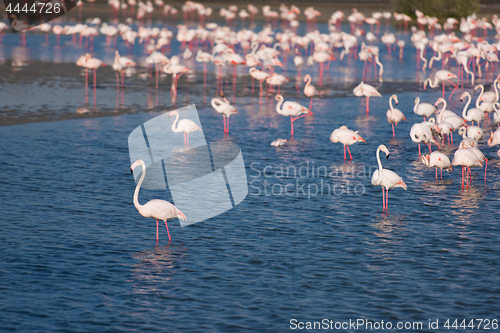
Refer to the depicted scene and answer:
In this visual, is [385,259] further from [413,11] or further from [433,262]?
[413,11]

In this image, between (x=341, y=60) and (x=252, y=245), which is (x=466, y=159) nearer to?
(x=252, y=245)

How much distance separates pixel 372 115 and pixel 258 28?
28630 mm

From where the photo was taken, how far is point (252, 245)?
10.2 metres

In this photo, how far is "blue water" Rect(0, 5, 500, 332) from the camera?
8086mm

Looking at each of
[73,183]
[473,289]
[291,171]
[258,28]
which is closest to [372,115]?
[291,171]

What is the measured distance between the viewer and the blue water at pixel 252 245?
26.5ft

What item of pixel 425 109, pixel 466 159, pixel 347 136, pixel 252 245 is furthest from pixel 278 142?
pixel 252 245

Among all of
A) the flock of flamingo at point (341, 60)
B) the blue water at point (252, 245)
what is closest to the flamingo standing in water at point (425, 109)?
the flock of flamingo at point (341, 60)

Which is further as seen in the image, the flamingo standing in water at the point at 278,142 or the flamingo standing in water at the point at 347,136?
the flamingo standing in water at the point at 278,142

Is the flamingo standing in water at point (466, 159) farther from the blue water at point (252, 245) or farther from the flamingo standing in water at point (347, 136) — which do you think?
the flamingo standing in water at point (347, 136)

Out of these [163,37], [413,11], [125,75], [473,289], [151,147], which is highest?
[413,11]

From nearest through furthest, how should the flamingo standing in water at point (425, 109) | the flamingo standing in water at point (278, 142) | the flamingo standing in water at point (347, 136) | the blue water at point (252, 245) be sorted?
1. the blue water at point (252, 245)
2. the flamingo standing in water at point (347, 136)
3. the flamingo standing in water at point (278, 142)
4. the flamingo standing in water at point (425, 109)

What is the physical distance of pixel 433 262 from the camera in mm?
9586

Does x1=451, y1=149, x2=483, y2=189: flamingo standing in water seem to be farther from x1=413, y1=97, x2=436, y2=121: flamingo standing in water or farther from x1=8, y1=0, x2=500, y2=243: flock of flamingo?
x1=413, y1=97, x2=436, y2=121: flamingo standing in water
